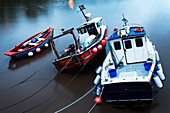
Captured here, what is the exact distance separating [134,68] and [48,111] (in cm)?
458

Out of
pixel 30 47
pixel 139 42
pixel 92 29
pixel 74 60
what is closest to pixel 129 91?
pixel 139 42

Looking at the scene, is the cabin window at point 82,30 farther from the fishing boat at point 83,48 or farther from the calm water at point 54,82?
the calm water at point 54,82

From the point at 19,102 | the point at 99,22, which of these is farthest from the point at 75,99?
the point at 99,22

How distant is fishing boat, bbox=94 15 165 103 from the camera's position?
6621 mm

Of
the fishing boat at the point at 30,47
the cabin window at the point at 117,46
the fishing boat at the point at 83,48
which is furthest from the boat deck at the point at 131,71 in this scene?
the fishing boat at the point at 30,47

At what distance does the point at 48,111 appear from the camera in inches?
313

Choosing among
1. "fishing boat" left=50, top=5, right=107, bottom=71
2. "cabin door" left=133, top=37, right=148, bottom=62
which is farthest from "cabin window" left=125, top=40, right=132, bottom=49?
"fishing boat" left=50, top=5, right=107, bottom=71

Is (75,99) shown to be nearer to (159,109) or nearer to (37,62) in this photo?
(159,109)

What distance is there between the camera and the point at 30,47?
1422 cm

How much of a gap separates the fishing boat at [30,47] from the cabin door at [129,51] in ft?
24.7

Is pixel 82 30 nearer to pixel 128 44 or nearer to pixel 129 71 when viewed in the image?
pixel 128 44

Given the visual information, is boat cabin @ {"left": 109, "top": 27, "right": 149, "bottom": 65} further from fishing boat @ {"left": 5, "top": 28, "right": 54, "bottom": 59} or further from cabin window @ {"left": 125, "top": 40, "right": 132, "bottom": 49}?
fishing boat @ {"left": 5, "top": 28, "right": 54, "bottom": 59}

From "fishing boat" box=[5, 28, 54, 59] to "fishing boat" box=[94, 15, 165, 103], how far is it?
285 inches

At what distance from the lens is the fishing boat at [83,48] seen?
32.9 ft
